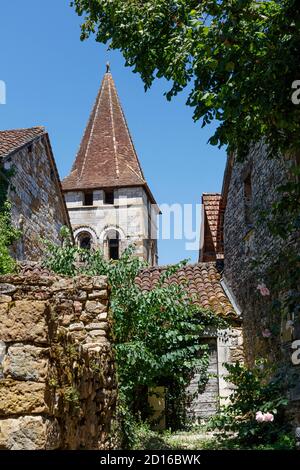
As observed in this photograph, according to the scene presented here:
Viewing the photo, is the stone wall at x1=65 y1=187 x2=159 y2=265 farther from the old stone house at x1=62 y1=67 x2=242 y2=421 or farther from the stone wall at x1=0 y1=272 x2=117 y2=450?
the stone wall at x1=0 y1=272 x2=117 y2=450

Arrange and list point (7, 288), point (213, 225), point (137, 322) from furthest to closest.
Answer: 1. point (213, 225)
2. point (137, 322)
3. point (7, 288)

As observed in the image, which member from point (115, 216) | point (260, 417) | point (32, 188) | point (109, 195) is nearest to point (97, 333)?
point (260, 417)

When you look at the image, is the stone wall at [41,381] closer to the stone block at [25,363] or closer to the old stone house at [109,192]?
the stone block at [25,363]

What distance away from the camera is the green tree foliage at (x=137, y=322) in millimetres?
8617

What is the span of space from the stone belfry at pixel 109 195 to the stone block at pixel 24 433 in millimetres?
26486

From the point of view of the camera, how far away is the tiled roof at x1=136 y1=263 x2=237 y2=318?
12.5m

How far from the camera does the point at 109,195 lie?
31.3 meters

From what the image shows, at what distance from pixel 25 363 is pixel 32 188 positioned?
12806 mm

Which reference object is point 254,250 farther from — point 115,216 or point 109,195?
point 109,195

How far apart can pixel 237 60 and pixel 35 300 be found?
4015 mm

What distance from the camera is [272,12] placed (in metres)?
6.04

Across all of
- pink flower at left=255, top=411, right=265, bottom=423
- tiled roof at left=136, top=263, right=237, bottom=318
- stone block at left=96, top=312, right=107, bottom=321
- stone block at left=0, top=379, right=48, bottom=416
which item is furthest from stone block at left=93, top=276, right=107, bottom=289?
tiled roof at left=136, top=263, right=237, bottom=318

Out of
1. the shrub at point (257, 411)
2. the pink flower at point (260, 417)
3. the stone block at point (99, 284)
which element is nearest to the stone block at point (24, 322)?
the stone block at point (99, 284)
